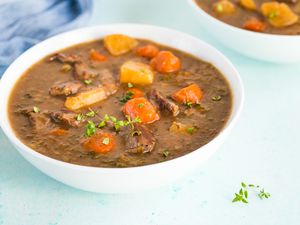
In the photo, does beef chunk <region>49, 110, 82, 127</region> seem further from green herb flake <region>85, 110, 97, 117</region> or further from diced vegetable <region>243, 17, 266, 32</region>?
diced vegetable <region>243, 17, 266, 32</region>

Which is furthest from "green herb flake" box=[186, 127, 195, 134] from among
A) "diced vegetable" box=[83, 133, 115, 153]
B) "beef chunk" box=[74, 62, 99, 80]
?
"beef chunk" box=[74, 62, 99, 80]

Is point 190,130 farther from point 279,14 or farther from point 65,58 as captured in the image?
point 279,14

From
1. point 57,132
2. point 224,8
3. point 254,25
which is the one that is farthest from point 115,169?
point 224,8

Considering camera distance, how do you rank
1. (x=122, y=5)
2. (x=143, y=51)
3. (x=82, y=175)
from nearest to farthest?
(x=82, y=175)
(x=143, y=51)
(x=122, y=5)

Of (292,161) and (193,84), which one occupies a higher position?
(193,84)

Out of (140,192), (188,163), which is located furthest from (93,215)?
(188,163)

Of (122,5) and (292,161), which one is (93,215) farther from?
(122,5)
